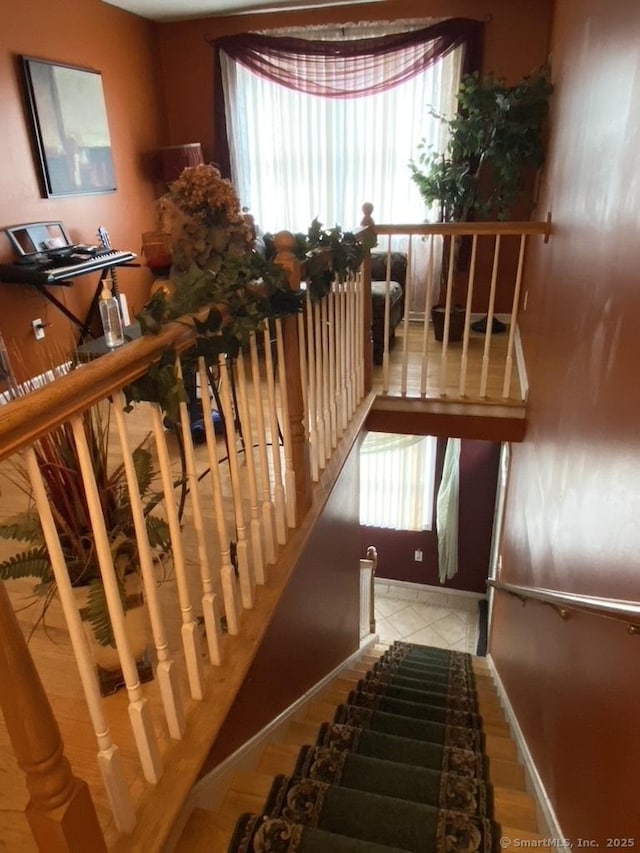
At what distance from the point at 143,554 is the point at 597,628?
1.17 metres

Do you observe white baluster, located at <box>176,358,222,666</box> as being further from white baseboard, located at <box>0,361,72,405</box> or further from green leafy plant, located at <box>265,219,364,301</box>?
green leafy plant, located at <box>265,219,364,301</box>

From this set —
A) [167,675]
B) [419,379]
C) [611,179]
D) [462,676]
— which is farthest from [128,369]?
[462,676]

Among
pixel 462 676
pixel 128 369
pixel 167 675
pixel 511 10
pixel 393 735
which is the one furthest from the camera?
pixel 511 10

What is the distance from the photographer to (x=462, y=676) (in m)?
3.94

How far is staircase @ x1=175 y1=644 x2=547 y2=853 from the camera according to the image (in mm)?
1677

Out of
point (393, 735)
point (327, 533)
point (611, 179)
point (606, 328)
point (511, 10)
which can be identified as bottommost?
point (393, 735)

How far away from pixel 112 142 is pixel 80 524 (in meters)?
4.43

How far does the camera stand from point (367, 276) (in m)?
3.27

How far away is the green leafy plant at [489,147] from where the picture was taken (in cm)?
381

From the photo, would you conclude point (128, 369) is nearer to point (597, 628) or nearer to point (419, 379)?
point (597, 628)

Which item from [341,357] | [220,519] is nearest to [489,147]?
[341,357]

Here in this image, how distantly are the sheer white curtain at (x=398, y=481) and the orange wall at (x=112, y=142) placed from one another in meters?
3.11

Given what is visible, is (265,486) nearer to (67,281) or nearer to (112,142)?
(67,281)

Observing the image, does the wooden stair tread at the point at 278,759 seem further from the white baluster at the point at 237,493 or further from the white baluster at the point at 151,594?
the white baluster at the point at 151,594
